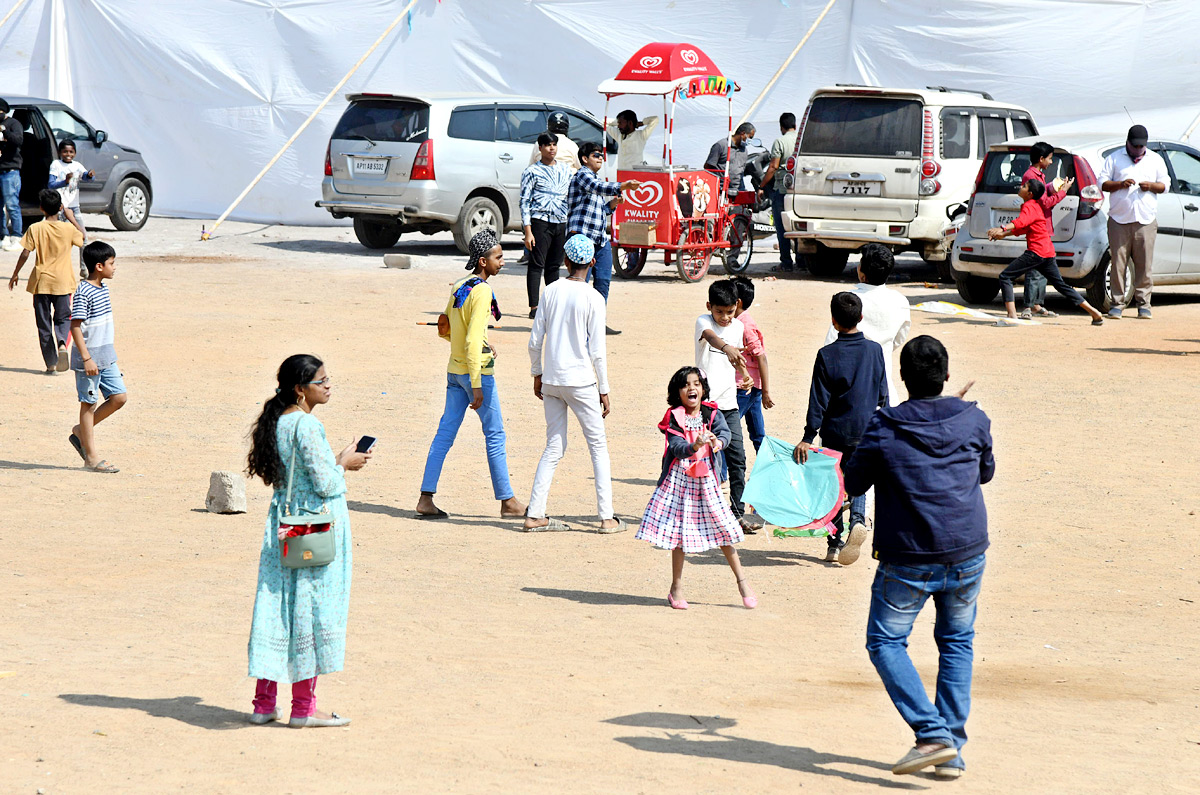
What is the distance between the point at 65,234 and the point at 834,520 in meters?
6.57

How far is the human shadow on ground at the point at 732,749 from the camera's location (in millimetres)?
4445

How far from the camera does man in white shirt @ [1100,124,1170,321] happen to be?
14.2 meters

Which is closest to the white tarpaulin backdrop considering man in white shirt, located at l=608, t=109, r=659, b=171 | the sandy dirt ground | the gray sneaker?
man in white shirt, located at l=608, t=109, r=659, b=171

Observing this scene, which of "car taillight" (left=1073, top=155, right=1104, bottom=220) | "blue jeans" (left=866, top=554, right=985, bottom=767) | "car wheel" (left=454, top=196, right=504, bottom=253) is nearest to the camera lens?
"blue jeans" (left=866, top=554, right=985, bottom=767)

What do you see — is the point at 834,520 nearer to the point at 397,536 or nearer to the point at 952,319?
the point at 397,536

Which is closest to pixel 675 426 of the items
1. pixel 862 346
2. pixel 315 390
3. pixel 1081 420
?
pixel 862 346

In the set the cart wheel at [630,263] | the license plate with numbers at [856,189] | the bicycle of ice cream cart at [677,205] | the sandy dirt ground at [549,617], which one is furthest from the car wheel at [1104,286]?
the cart wheel at [630,263]

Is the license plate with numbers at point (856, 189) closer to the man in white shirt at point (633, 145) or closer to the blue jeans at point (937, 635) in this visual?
the man in white shirt at point (633, 145)

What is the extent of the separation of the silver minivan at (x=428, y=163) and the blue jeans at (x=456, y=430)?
35.2 ft

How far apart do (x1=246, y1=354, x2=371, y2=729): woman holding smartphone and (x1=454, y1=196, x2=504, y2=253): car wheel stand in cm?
1386

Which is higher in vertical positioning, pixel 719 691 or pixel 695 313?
pixel 695 313

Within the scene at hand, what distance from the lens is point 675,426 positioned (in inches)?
250

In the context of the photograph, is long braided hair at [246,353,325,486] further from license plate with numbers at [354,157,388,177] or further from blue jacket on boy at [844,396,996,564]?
license plate with numbers at [354,157,388,177]

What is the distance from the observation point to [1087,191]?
14562mm
